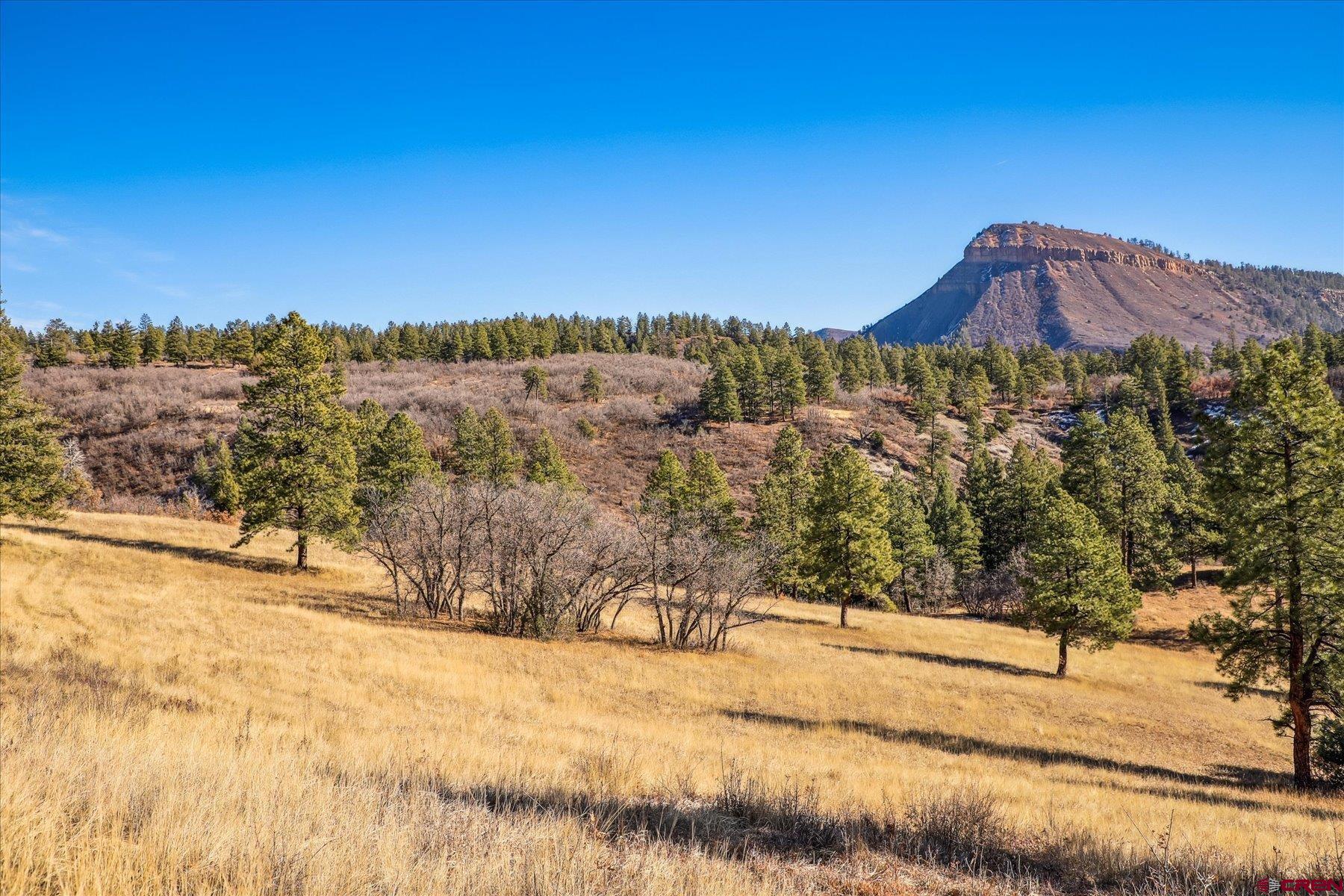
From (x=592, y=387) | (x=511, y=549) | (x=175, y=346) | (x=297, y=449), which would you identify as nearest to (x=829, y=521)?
(x=511, y=549)

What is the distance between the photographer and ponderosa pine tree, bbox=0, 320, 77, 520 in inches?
1030

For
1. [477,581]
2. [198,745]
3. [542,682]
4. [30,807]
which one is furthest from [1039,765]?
[477,581]

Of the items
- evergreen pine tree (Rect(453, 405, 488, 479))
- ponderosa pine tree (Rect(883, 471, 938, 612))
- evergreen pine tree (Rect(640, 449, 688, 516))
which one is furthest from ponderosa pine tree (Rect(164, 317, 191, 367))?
ponderosa pine tree (Rect(883, 471, 938, 612))

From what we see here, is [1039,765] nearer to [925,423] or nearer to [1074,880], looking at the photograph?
[1074,880]

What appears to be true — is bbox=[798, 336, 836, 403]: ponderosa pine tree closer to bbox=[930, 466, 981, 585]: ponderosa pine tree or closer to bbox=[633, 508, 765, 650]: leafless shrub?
bbox=[930, 466, 981, 585]: ponderosa pine tree

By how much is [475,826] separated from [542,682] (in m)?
15.8

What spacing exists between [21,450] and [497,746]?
28.2 metres

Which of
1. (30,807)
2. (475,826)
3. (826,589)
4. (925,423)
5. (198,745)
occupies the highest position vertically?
(925,423)

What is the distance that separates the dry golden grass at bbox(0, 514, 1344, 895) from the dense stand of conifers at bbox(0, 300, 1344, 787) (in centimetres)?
255

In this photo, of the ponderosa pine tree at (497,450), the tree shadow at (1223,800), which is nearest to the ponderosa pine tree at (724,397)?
the ponderosa pine tree at (497,450)

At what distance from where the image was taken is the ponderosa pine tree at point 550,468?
52938 mm

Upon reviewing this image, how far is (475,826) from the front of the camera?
16.0ft

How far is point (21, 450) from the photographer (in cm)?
2638

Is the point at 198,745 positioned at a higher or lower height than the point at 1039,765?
higher
